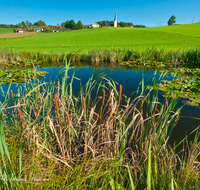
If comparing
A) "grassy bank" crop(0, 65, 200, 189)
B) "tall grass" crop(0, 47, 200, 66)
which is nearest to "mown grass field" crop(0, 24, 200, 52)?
"tall grass" crop(0, 47, 200, 66)

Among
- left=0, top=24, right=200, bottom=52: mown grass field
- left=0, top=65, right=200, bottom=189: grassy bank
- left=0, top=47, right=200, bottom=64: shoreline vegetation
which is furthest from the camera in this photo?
left=0, top=24, right=200, bottom=52: mown grass field

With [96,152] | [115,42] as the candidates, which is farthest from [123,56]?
[115,42]

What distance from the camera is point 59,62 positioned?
8.83 m

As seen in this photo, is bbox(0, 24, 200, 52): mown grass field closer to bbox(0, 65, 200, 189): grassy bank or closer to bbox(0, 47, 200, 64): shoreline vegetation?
bbox(0, 47, 200, 64): shoreline vegetation

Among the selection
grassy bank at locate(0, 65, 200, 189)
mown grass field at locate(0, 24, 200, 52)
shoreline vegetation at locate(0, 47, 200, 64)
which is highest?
mown grass field at locate(0, 24, 200, 52)

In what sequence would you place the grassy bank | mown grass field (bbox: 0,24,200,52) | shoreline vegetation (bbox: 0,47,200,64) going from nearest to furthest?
the grassy bank, shoreline vegetation (bbox: 0,47,200,64), mown grass field (bbox: 0,24,200,52)

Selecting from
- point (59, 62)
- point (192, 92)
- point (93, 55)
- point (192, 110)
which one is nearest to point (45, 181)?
point (192, 110)

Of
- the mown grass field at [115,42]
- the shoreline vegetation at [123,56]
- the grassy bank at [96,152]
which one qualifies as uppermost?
the mown grass field at [115,42]

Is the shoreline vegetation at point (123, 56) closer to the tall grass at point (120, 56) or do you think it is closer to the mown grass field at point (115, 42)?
the tall grass at point (120, 56)

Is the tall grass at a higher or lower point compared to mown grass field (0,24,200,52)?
lower

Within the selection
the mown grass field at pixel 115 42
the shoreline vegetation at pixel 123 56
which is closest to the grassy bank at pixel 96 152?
the shoreline vegetation at pixel 123 56

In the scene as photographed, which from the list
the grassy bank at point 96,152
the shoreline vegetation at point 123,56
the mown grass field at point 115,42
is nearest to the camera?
the grassy bank at point 96,152

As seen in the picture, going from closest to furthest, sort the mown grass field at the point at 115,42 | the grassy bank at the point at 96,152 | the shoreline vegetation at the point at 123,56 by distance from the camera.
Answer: the grassy bank at the point at 96,152
the shoreline vegetation at the point at 123,56
the mown grass field at the point at 115,42

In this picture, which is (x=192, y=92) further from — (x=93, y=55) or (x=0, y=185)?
(x=93, y=55)
